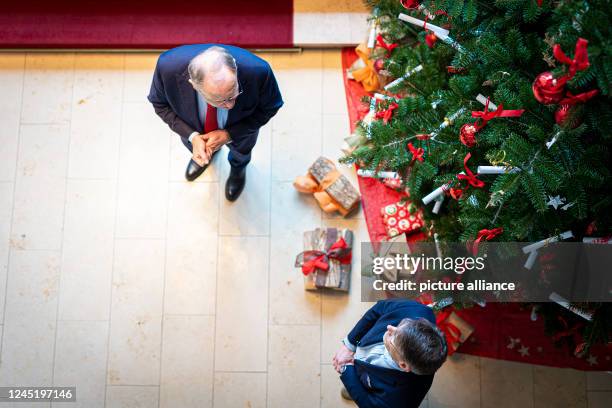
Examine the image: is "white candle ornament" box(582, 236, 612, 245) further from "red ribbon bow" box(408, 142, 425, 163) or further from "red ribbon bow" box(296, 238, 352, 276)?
"red ribbon bow" box(296, 238, 352, 276)

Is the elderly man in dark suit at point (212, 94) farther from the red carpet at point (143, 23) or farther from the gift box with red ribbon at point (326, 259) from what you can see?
the red carpet at point (143, 23)

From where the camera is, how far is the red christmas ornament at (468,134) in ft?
7.29

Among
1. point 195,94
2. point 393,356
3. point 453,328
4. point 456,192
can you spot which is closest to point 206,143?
point 195,94

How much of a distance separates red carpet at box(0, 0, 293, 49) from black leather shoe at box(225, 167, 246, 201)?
2.85ft

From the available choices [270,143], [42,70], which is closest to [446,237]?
Answer: [270,143]

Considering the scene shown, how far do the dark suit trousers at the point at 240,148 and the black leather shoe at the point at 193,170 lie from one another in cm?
26

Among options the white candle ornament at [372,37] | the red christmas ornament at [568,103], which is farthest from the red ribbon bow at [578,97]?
the white candle ornament at [372,37]

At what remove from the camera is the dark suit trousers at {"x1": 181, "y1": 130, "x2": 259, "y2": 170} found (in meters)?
2.83

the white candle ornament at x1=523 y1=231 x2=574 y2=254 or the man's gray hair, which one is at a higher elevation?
the man's gray hair

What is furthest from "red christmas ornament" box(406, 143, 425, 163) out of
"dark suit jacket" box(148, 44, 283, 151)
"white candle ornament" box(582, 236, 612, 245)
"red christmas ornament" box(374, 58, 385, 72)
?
"red christmas ornament" box(374, 58, 385, 72)

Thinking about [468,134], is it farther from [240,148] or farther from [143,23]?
[143,23]

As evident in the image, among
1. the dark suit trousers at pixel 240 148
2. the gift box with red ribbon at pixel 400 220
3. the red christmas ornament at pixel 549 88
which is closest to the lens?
the red christmas ornament at pixel 549 88

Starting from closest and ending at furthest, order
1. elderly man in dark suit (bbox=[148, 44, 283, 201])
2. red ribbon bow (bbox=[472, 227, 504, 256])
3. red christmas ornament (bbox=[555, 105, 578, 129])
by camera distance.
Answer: red christmas ornament (bbox=[555, 105, 578, 129]), elderly man in dark suit (bbox=[148, 44, 283, 201]), red ribbon bow (bbox=[472, 227, 504, 256])

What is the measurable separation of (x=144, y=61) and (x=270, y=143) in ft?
3.25
